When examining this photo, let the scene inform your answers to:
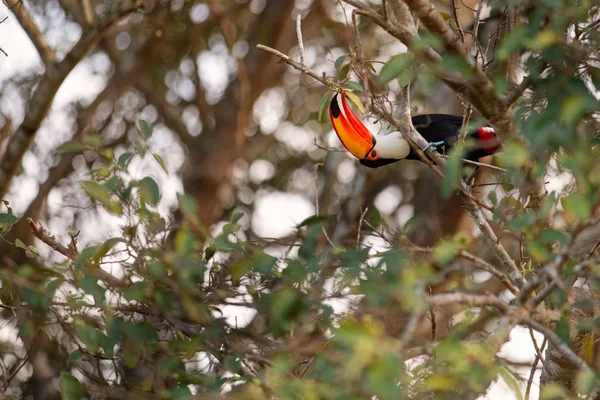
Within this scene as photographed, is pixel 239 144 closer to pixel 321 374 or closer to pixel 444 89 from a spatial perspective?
pixel 444 89

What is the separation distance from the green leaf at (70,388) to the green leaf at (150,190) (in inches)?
18.2

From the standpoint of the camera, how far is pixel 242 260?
5.66 ft

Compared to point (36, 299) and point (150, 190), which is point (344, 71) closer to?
point (150, 190)

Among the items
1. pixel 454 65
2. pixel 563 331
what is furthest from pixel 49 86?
pixel 563 331

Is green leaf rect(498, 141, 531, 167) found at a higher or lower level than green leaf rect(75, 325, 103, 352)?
higher

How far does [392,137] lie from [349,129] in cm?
18

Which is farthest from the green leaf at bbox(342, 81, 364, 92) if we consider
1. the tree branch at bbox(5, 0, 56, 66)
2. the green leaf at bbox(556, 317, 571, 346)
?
the tree branch at bbox(5, 0, 56, 66)

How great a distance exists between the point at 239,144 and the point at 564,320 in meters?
4.00

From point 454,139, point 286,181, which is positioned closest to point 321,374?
point 454,139

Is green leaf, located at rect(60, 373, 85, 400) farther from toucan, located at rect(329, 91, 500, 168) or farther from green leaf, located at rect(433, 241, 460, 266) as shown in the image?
toucan, located at rect(329, 91, 500, 168)

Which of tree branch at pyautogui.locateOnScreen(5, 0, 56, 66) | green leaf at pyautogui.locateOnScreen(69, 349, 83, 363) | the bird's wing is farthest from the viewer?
tree branch at pyautogui.locateOnScreen(5, 0, 56, 66)

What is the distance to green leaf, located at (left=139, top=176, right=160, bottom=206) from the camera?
1.86 metres

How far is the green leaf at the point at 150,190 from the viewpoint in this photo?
1864mm

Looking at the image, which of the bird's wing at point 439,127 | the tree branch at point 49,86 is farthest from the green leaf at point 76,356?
the tree branch at point 49,86
